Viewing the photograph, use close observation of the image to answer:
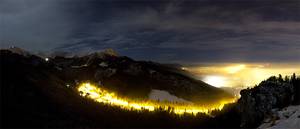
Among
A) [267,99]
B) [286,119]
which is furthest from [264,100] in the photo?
[286,119]

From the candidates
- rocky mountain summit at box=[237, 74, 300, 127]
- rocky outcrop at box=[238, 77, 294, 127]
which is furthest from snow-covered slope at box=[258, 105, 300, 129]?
rocky outcrop at box=[238, 77, 294, 127]

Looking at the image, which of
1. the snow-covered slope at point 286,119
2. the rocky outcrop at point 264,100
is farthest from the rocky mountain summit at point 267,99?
the snow-covered slope at point 286,119

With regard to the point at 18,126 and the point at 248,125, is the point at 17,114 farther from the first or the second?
the point at 248,125

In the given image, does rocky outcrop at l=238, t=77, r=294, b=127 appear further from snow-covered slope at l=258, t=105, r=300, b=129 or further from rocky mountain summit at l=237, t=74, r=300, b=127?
snow-covered slope at l=258, t=105, r=300, b=129

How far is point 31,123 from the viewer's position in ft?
551

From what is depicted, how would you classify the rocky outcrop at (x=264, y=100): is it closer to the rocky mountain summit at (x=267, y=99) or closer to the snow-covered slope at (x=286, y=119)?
the rocky mountain summit at (x=267, y=99)

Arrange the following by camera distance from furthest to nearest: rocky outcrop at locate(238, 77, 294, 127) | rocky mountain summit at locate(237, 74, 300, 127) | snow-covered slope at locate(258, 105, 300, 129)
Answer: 1. rocky outcrop at locate(238, 77, 294, 127)
2. rocky mountain summit at locate(237, 74, 300, 127)
3. snow-covered slope at locate(258, 105, 300, 129)

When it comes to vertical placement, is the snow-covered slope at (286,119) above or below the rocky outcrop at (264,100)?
below

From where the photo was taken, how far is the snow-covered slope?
282 ft

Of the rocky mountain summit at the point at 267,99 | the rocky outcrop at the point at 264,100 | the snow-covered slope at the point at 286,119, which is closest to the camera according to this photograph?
the snow-covered slope at the point at 286,119

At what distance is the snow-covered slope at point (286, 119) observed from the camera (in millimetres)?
86000

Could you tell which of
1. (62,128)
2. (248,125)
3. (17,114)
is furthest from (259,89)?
(17,114)

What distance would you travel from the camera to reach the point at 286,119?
301 ft

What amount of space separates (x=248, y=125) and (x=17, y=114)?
108239mm
